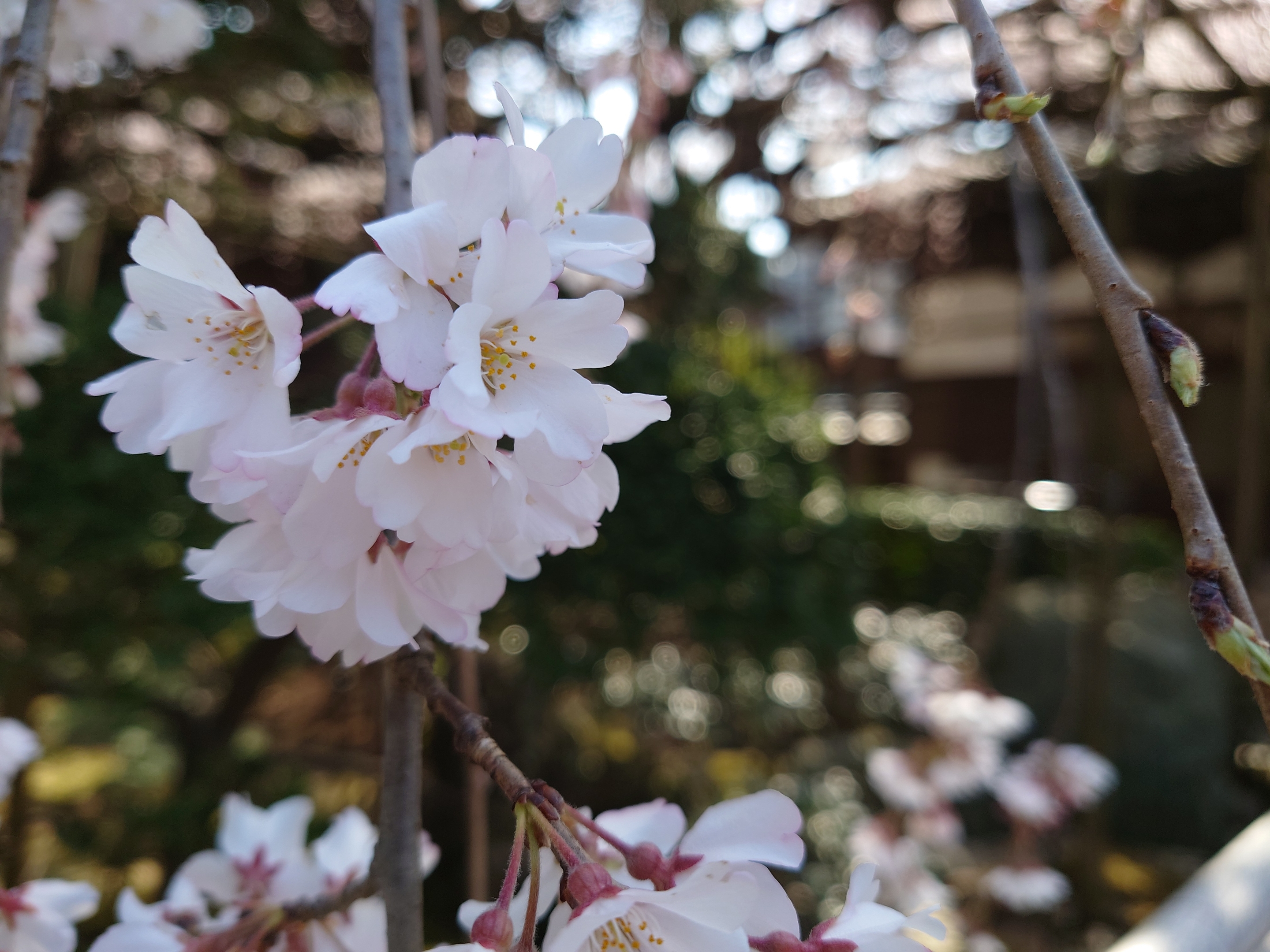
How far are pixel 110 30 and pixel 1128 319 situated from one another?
0.73 meters

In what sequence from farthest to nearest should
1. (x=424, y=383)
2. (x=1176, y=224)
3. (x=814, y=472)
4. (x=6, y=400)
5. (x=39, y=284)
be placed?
(x=1176, y=224)
(x=814, y=472)
(x=39, y=284)
(x=6, y=400)
(x=424, y=383)

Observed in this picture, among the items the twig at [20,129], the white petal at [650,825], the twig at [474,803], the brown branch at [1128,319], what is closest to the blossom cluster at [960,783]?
the twig at [474,803]

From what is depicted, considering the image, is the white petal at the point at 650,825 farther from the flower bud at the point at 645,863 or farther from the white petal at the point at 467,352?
the white petal at the point at 467,352

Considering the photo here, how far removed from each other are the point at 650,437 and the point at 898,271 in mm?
3656

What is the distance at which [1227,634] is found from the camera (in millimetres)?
233

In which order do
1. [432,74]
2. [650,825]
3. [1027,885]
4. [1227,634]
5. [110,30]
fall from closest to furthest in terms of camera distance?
[1227,634]
[650,825]
[432,74]
[110,30]
[1027,885]

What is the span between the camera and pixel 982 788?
96.6 inches

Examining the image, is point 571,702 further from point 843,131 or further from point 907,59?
point 907,59

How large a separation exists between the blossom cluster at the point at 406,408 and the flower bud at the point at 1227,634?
0.59ft

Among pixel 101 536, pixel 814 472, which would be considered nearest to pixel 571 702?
pixel 814 472

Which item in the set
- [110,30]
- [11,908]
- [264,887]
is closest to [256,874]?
[264,887]

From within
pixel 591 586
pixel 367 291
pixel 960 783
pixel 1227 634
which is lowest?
pixel 960 783

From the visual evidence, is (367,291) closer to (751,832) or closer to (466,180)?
(466,180)

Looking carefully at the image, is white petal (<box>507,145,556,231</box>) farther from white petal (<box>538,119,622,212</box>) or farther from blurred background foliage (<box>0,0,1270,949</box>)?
blurred background foliage (<box>0,0,1270,949</box>)
